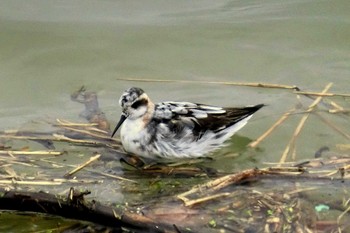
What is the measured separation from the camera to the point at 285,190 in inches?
252

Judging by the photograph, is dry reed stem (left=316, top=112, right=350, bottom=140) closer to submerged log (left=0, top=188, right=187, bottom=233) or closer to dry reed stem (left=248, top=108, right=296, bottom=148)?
dry reed stem (left=248, top=108, right=296, bottom=148)

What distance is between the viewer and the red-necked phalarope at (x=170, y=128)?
7203 millimetres

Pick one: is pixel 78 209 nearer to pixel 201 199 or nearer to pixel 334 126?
pixel 201 199

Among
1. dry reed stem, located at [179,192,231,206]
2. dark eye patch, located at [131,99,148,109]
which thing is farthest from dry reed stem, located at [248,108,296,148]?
dry reed stem, located at [179,192,231,206]

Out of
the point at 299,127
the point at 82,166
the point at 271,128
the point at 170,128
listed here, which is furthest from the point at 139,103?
the point at 299,127

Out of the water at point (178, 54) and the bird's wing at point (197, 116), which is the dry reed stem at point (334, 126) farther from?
the bird's wing at point (197, 116)

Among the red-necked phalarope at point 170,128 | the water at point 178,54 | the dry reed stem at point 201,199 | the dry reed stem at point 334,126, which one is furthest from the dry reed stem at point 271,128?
the dry reed stem at point 201,199

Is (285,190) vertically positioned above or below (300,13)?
below

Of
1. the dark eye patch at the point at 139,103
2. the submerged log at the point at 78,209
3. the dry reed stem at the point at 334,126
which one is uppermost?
the dark eye patch at the point at 139,103

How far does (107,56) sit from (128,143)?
2.48m

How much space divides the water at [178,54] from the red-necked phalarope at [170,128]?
Result: 0.40 metres

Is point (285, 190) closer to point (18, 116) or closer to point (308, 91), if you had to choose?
point (308, 91)

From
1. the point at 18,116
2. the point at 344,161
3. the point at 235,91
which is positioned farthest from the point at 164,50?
the point at 344,161

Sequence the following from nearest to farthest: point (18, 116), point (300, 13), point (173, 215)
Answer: point (173, 215)
point (18, 116)
point (300, 13)
